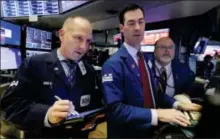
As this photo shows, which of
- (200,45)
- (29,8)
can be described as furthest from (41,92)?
(200,45)

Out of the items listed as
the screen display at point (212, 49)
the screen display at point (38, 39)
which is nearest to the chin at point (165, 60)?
the screen display at point (212, 49)

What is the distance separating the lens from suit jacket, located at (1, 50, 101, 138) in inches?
56.7

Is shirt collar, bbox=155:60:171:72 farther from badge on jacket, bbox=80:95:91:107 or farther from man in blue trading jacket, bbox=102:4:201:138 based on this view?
badge on jacket, bbox=80:95:91:107

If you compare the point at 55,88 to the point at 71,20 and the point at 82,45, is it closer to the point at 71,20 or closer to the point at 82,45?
the point at 82,45

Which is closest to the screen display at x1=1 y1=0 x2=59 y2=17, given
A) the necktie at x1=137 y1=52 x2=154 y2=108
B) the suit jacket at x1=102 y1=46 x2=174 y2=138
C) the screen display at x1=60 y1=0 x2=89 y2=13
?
the screen display at x1=60 y1=0 x2=89 y2=13

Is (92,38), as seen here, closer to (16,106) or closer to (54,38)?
(54,38)

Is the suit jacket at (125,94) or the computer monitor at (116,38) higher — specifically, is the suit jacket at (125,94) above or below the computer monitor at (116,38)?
below

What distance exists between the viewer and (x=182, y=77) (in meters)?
1.54

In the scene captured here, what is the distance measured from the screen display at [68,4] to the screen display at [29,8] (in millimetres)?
36

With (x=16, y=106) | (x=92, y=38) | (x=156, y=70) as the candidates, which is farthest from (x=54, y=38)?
(x=156, y=70)

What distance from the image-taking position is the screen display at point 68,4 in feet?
5.28

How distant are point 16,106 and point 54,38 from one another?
1.46 feet

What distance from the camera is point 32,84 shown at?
4.75ft

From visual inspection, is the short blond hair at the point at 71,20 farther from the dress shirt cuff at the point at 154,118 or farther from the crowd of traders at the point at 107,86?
the dress shirt cuff at the point at 154,118
